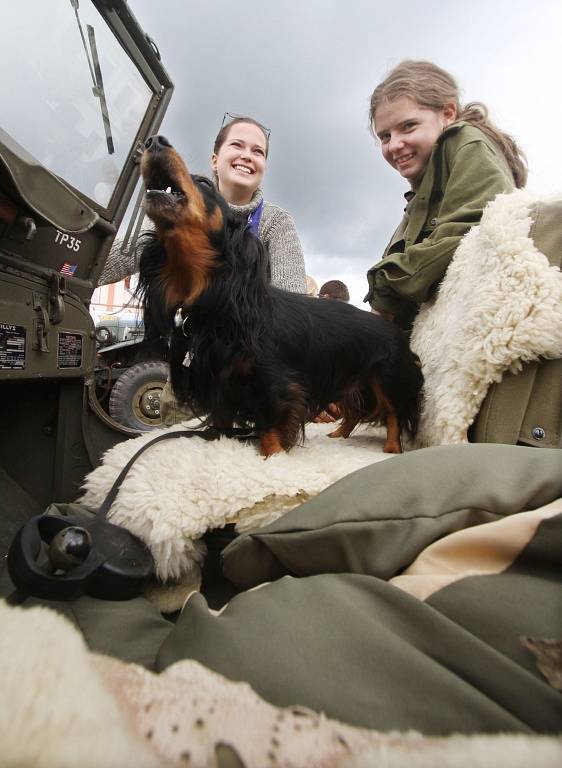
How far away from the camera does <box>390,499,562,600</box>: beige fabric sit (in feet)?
1.45

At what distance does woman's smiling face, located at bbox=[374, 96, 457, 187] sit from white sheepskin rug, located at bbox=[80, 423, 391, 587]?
139 centimetres

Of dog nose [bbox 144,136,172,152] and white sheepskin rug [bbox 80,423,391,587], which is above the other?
dog nose [bbox 144,136,172,152]

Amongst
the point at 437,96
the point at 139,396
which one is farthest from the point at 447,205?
the point at 139,396

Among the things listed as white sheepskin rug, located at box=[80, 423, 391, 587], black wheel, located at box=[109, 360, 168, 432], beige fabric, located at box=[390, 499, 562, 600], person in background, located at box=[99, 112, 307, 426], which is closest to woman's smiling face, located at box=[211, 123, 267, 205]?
person in background, located at box=[99, 112, 307, 426]

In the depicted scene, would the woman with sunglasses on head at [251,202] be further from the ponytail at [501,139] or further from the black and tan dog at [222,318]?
the ponytail at [501,139]

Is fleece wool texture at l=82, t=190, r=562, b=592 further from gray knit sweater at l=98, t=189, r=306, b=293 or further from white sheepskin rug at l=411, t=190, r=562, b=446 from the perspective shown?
gray knit sweater at l=98, t=189, r=306, b=293

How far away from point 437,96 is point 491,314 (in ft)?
3.87

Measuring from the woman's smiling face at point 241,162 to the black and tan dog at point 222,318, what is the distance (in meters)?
0.93

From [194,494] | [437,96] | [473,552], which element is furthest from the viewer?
[437,96]

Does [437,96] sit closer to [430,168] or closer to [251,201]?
[430,168]

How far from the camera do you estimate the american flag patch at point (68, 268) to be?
1.64 meters

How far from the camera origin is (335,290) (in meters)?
4.84

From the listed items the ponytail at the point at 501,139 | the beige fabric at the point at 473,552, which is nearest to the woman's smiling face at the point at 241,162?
the ponytail at the point at 501,139

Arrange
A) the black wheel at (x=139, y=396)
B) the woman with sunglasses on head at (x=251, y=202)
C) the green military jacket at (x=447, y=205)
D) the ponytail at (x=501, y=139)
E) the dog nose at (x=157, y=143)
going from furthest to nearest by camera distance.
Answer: the black wheel at (x=139, y=396)
the woman with sunglasses on head at (x=251, y=202)
the ponytail at (x=501, y=139)
the green military jacket at (x=447, y=205)
the dog nose at (x=157, y=143)
